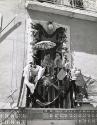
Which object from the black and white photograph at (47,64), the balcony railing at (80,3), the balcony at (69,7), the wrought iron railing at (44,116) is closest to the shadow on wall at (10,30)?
the black and white photograph at (47,64)

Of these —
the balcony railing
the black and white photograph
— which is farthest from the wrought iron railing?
the balcony railing

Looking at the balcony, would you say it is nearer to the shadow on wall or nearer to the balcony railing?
the balcony railing

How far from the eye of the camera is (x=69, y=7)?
1158 centimetres

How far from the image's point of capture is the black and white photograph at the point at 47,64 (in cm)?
1001

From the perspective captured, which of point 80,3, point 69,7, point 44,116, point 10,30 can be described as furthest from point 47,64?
point 80,3

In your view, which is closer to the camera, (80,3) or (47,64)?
(47,64)

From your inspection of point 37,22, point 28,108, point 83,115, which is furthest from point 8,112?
point 37,22

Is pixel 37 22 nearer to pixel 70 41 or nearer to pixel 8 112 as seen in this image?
pixel 70 41

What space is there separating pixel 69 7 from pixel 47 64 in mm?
2448

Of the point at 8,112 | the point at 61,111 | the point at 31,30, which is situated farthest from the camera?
the point at 31,30

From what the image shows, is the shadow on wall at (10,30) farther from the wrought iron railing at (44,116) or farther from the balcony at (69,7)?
the wrought iron railing at (44,116)

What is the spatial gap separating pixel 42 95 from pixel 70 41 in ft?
8.38

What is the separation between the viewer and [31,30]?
11.0 metres

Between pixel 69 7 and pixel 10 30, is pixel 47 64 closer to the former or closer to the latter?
pixel 10 30
